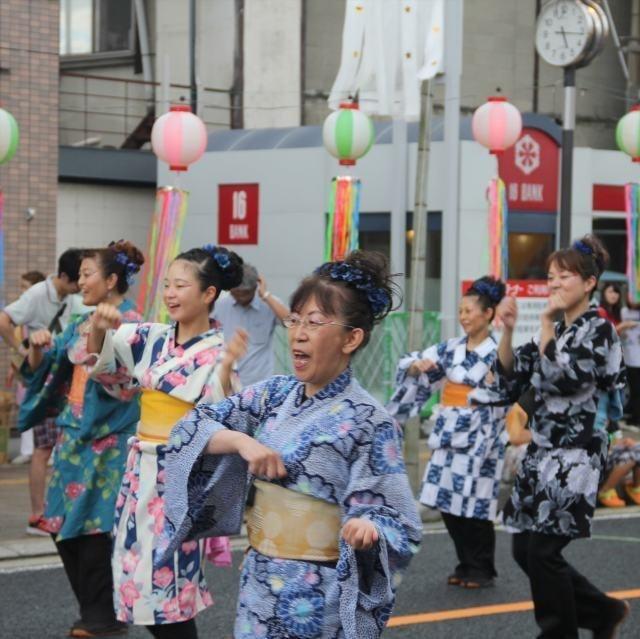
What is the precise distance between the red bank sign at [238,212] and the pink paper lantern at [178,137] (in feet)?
20.5

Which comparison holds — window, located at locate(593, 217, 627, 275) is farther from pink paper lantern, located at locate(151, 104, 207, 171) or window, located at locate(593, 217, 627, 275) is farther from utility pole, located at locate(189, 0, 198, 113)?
pink paper lantern, located at locate(151, 104, 207, 171)

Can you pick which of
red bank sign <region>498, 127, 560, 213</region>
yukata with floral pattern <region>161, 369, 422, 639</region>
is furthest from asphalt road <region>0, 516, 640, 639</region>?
red bank sign <region>498, 127, 560, 213</region>

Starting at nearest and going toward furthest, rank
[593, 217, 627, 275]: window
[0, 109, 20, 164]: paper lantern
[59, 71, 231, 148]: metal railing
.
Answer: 1. [0, 109, 20, 164]: paper lantern
2. [59, 71, 231, 148]: metal railing
3. [593, 217, 627, 275]: window

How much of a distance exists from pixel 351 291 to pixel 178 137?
23.9ft

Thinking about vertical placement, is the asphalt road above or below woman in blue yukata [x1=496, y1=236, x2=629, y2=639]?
below

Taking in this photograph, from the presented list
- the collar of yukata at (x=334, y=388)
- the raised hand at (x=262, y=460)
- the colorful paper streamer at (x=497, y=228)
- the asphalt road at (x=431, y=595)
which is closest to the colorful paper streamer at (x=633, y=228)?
the colorful paper streamer at (x=497, y=228)

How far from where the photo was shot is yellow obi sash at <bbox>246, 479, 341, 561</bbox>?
138 inches

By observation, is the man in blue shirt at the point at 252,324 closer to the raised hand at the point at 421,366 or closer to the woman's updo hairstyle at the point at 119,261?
the raised hand at the point at 421,366

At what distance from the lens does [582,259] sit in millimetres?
5223

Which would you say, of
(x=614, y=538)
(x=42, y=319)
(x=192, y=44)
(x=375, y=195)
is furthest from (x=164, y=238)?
(x=192, y=44)

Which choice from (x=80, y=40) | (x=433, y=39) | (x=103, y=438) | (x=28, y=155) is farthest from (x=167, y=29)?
(x=103, y=438)

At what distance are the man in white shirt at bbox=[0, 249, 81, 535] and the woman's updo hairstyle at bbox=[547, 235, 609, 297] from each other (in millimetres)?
2824

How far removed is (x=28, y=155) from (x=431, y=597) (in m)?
7.61

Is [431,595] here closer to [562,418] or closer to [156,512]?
[562,418]
